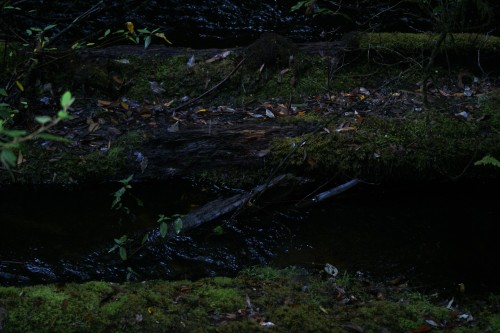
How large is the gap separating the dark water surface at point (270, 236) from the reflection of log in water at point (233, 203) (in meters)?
0.09

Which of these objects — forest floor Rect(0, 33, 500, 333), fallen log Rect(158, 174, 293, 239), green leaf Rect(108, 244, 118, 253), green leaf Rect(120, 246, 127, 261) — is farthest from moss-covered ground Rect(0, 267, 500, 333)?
fallen log Rect(158, 174, 293, 239)

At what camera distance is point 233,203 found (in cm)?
→ 540

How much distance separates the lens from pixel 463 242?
17.6 feet

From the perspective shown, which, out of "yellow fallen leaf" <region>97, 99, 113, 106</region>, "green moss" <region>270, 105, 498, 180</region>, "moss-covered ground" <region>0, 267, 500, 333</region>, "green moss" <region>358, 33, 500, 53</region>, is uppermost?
"green moss" <region>358, 33, 500, 53</region>

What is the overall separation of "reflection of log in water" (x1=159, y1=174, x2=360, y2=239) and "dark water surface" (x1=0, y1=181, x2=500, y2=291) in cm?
9

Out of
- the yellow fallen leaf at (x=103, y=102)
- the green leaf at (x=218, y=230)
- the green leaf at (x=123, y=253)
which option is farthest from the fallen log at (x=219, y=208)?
the yellow fallen leaf at (x=103, y=102)

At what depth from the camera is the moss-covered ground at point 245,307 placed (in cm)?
347

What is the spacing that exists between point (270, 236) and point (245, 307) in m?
1.45

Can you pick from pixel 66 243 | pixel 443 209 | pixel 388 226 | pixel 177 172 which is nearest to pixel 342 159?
pixel 388 226

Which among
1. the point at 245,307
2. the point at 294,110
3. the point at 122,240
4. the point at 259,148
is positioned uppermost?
the point at 294,110

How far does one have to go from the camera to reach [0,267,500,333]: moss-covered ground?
3467 millimetres

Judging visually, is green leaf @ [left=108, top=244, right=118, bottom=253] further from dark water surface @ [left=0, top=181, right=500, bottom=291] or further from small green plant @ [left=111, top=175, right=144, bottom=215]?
small green plant @ [left=111, top=175, right=144, bottom=215]

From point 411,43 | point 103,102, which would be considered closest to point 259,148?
point 103,102

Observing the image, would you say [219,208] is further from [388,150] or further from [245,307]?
[388,150]
